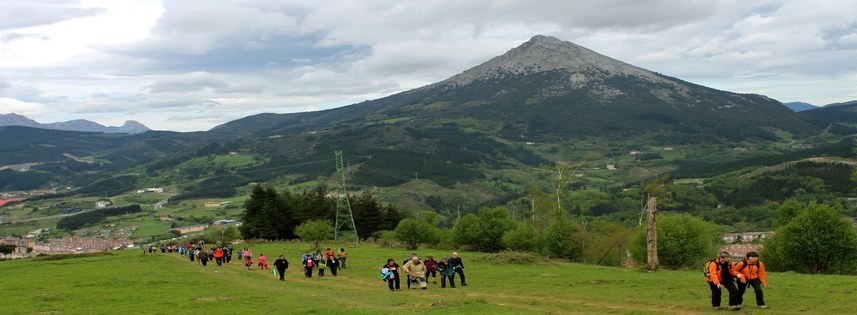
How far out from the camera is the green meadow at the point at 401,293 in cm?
2483

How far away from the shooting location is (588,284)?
34.2 metres

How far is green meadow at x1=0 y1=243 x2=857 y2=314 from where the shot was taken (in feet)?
81.5

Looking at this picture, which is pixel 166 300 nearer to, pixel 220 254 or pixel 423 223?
pixel 220 254

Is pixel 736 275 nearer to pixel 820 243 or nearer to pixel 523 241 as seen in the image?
pixel 820 243

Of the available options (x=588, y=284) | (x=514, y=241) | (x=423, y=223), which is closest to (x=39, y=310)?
(x=588, y=284)

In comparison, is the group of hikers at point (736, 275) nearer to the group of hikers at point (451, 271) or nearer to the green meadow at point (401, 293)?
the group of hikers at point (451, 271)

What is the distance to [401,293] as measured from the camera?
107ft

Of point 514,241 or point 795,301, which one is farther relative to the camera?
point 514,241

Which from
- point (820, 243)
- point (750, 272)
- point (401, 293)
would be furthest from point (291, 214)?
point (750, 272)

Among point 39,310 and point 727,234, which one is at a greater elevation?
point 39,310

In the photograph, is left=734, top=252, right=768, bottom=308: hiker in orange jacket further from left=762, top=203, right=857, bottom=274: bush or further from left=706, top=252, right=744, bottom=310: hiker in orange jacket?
left=762, top=203, right=857, bottom=274: bush

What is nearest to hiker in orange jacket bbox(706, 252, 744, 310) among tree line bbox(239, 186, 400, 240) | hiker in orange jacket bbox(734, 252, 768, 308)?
hiker in orange jacket bbox(734, 252, 768, 308)

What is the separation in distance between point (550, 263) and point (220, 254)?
28.8m

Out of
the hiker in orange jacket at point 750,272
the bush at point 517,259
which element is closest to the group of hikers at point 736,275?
the hiker in orange jacket at point 750,272
